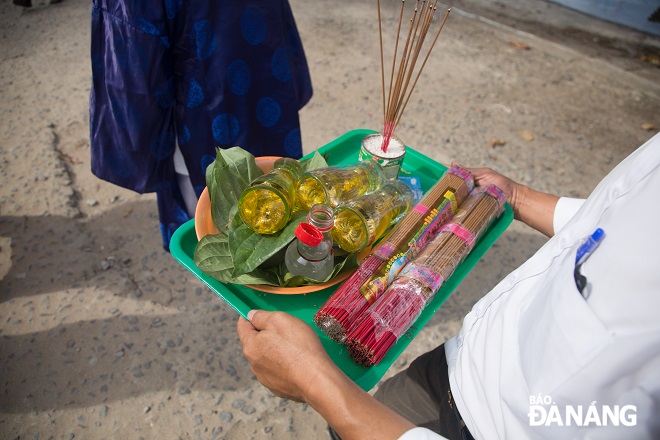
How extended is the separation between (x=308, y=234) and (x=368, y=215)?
28 cm

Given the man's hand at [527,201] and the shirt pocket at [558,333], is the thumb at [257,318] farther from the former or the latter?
the man's hand at [527,201]

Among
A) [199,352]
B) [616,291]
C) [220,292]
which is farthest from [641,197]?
[199,352]

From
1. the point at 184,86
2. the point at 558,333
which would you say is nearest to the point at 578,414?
the point at 558,333

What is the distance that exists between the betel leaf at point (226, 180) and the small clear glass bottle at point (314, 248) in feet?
0.78

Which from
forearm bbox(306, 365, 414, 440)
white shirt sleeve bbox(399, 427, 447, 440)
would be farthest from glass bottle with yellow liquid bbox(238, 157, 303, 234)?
white shirt sleeve bbox(399, 427, 447, 440)

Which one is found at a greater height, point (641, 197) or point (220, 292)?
point (641, 197)

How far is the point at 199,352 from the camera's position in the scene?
2197mm

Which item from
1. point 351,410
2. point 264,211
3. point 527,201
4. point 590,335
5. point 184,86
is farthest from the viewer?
point 184,86

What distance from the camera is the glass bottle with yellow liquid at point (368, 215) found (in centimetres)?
114

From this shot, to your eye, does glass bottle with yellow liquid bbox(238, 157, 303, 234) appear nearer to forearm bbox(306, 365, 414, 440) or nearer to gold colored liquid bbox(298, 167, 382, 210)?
gold colored liquid bbox(298, 167, 382, 210)

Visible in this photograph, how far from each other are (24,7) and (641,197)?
5.95 meters

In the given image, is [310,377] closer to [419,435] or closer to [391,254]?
[419,435]

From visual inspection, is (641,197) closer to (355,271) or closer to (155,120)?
(355,271)

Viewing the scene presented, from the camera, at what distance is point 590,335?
0.73 meters
